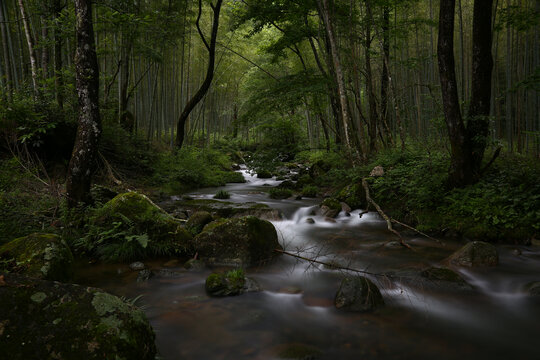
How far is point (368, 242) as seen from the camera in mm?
5723

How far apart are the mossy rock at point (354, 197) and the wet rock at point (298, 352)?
5.46 metres

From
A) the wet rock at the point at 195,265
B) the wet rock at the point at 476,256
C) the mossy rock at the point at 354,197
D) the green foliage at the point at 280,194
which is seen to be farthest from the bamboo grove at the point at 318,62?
the wet rock at the point at 195,265

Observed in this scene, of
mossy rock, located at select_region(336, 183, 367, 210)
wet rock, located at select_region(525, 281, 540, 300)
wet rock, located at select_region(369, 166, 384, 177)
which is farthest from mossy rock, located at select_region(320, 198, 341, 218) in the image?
wet rock, located at select_region(525, 281, 540, 300)

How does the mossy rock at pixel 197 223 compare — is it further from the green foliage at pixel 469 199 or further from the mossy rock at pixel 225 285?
the green foliage at pixel 469 199

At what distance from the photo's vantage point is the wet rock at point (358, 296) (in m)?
3.30

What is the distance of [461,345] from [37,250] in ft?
15.1

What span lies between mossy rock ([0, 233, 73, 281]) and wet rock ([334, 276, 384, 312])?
3.24m

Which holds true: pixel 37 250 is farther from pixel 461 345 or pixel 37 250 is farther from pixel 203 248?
pixel 461 345

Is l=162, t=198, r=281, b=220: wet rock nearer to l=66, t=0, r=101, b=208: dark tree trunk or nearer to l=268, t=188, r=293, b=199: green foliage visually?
l=268, t=188, r=293, b=199: green foliage

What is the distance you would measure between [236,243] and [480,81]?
5785 millimetres

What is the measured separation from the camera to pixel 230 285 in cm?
379

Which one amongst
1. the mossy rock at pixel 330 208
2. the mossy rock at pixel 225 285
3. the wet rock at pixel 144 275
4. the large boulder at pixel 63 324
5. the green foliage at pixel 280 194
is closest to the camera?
the large boulder at pixel 63 324

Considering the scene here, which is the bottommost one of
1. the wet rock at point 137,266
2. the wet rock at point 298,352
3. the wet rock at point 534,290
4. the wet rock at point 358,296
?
the wet rock at point 298,352

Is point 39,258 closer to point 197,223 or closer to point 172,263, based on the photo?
point 172,263
